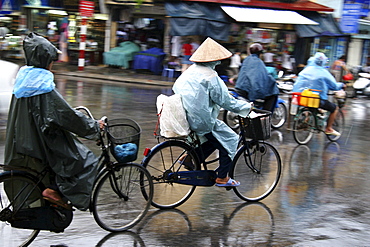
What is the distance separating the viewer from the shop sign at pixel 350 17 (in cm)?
2120

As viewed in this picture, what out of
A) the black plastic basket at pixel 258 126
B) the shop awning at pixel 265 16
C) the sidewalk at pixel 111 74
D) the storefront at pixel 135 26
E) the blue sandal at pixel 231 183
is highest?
the shop awning at pixel 265 16

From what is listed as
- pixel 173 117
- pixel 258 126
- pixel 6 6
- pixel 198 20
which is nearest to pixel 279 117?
pixel 258 126

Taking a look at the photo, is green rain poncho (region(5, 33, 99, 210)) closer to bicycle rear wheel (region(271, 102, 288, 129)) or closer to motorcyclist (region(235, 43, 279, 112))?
motorcyclist (region(235, 43, 279, 112))

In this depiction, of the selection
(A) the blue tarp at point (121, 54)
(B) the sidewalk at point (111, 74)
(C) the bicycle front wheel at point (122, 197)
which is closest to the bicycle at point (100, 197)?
(C) the bicycle front wheel at point (122, 197)

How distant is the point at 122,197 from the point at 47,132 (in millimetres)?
A: 1162

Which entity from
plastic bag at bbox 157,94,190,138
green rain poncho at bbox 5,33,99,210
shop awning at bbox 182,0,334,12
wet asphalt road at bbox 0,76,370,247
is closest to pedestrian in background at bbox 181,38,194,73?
shop awning at bbox 182,0,334,12

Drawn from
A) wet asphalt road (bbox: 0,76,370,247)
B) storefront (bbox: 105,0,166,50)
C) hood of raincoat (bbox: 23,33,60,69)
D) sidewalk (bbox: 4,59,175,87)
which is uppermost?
storefront (bbox: 105,0,166,50)

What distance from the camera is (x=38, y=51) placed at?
12.2 feet

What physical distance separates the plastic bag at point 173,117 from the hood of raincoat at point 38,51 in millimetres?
1470

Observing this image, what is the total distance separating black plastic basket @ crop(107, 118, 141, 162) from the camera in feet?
13.8

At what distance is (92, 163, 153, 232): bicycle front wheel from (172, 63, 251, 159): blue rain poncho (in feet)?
2.63

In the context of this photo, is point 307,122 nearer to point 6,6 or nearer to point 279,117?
point 279,117

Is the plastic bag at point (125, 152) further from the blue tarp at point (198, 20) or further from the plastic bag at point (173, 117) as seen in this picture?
the blue tarp at point (198, 20)

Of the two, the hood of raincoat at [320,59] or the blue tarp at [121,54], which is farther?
the blue tarp at [121,54]
